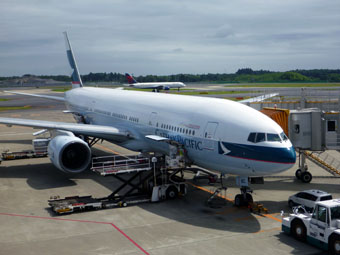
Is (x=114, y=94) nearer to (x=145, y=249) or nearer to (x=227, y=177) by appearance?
(x=227, y=177)

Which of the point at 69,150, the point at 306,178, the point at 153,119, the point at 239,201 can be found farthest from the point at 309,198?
the point at 69,150

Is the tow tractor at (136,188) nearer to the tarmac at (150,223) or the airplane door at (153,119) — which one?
the tarmac at (150,223)

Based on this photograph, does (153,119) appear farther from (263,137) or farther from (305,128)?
(305,128)

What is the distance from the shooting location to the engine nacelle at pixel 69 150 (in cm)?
2272

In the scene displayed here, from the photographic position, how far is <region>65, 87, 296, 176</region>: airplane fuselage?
54.6 ft

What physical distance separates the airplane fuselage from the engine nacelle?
3220 mm

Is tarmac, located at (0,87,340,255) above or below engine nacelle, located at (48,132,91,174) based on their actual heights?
below

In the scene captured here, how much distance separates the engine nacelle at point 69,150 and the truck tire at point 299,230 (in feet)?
40.3

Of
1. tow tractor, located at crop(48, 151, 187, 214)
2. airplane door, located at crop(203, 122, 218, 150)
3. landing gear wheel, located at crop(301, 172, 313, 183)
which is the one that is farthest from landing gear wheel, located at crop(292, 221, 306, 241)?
landing gear wheel, located at crop(301, 172, 313, 183)

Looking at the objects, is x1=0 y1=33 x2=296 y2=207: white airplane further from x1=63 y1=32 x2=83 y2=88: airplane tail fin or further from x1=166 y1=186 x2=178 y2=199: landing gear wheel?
x1=63 y1=32 x2=83 y2=88: airplane tail fin

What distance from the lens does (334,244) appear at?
43.8 feet

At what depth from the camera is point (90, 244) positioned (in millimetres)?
14539

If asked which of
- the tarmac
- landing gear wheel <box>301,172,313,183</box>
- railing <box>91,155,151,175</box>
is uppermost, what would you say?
railing <box>91,155,151,175</box>

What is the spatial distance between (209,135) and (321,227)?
20.9 feet
